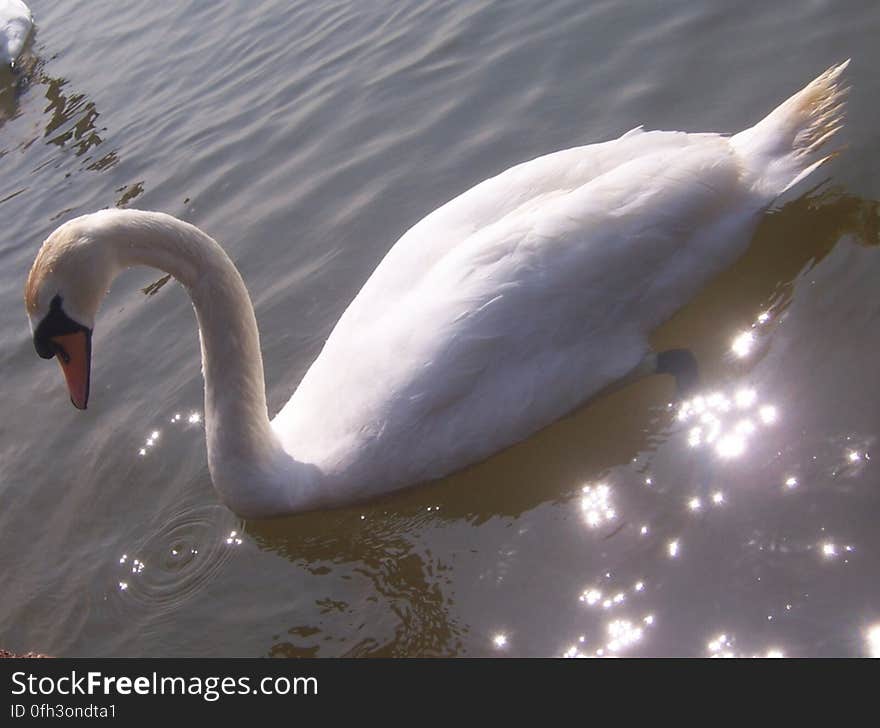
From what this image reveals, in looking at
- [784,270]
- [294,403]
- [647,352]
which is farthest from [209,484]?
[784,270]

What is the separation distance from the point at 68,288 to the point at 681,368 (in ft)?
10.2

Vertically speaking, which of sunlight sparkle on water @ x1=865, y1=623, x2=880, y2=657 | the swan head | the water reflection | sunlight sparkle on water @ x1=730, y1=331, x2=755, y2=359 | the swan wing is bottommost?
sunlight sparkle on water @ x1=865, y1=623, x2=880, y2=657

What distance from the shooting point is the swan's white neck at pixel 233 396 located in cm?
529

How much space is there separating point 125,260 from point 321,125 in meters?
5.27

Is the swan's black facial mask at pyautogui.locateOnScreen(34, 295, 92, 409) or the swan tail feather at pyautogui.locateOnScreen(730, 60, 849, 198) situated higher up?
Answer: the swan's black facial mask at pyautogui.locateOnScreen(34, 295, 92, 409)

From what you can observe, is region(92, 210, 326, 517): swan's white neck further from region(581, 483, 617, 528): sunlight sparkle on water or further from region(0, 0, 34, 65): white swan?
region(0, 0, 34, 65): white swan

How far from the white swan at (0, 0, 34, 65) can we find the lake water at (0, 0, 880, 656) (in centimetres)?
616

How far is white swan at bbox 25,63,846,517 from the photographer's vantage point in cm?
516

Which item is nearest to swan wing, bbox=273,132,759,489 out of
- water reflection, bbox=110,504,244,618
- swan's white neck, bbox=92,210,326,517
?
swan's white neck, bbox=92,210,326,517

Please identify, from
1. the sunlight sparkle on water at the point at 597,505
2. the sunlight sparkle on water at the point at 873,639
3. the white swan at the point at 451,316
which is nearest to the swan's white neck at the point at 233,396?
the white swan at the point at 451,316

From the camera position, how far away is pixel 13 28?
16375mm

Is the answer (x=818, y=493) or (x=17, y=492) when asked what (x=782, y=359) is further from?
(x=17, y=492)

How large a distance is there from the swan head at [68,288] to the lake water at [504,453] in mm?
1423

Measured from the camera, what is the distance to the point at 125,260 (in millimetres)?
5145
